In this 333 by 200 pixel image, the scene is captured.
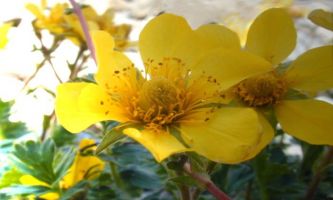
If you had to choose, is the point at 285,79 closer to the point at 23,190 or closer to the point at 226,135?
the point at 226,135

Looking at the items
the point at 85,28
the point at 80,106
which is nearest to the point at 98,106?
the point at 80,106

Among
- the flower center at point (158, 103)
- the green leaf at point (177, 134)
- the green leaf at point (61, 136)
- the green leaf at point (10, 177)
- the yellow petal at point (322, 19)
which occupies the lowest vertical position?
the green leaf at point (61, 136)

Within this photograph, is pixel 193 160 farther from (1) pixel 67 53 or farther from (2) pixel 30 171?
(1) pixel 67 53

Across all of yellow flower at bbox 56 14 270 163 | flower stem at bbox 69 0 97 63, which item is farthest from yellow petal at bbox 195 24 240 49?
flower stem at bbox 69 0 97 63

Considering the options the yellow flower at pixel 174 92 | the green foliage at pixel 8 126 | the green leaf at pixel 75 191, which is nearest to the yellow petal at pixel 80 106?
the yellow flower at pixel 174 92

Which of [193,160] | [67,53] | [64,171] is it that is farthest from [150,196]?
[67,53]

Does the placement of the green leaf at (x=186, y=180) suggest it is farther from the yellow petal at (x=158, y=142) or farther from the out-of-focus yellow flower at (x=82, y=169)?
the out-of-focus yellow flower at (x=82, y=169)

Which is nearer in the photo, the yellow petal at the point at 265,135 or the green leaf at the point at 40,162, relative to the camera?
the yellow petal at the point at 265,135
